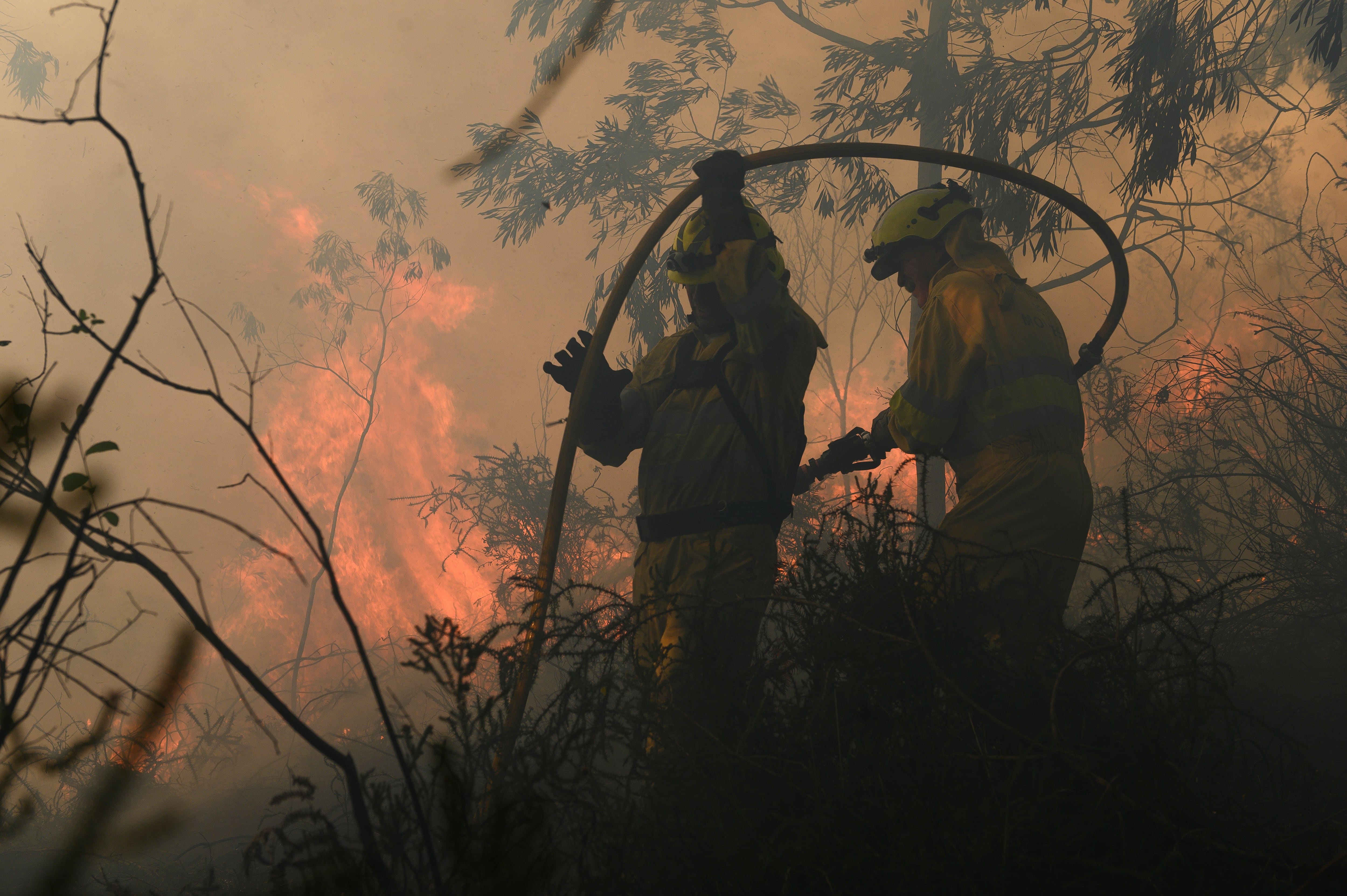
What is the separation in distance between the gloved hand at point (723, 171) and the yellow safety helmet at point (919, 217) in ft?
2.08

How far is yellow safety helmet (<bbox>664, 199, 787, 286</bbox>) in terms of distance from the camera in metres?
3.21

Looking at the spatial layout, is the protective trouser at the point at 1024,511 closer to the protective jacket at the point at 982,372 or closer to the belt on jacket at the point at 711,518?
the protective jacket at the point at 982,372

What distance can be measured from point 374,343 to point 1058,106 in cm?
1889

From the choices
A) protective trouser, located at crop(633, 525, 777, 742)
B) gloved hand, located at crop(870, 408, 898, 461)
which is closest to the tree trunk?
gloved hand, located at crop(870, 408, 898, 461)

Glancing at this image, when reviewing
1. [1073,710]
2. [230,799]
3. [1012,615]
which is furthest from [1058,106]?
[230,799]

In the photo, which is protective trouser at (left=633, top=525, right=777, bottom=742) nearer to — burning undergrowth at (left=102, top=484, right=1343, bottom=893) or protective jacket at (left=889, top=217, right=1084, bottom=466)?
burning undergrowth at (left=102, top=484, right=1343, bottom=893)

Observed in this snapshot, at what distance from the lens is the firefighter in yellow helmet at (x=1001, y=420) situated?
261 centimetres

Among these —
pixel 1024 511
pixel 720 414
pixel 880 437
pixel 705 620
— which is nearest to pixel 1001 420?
pixel 1024 511

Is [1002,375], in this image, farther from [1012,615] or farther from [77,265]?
[77,265]

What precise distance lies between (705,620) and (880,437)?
5.34 ft

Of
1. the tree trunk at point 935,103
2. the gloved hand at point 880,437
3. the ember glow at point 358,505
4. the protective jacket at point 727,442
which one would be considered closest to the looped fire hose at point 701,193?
the protective jacket at point 727,442

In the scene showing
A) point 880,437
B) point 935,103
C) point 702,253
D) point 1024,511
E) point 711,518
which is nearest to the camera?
point 1024,511

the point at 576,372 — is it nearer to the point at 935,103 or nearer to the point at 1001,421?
the point at 1001,421

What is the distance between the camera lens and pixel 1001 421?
8.94 ft
